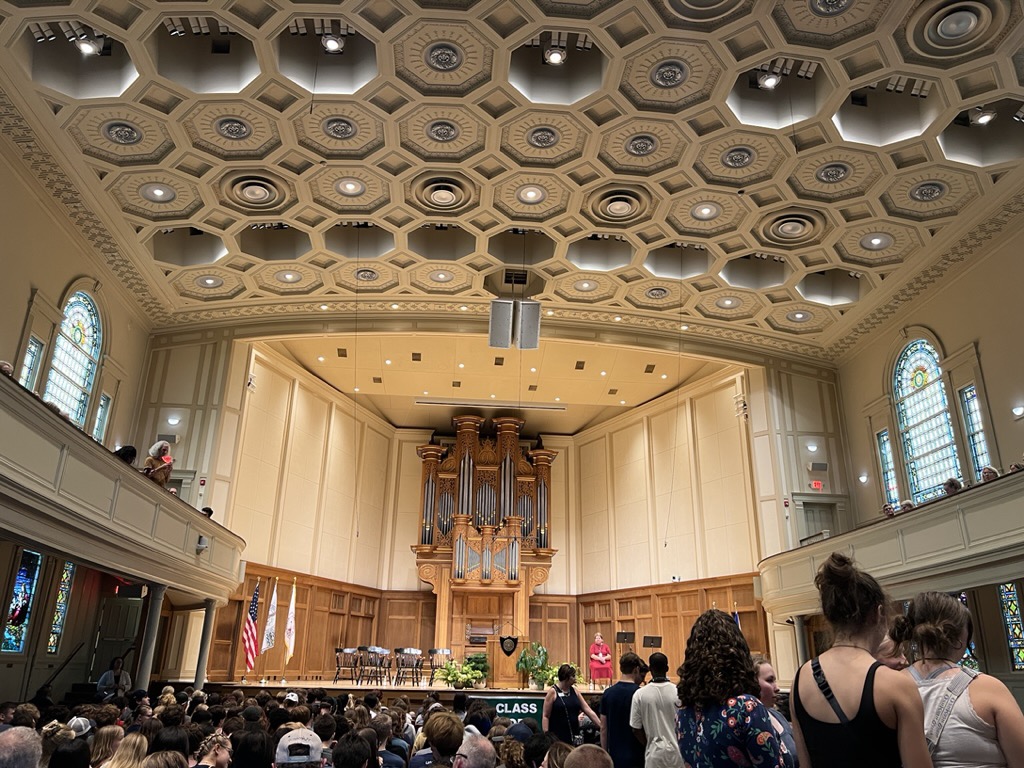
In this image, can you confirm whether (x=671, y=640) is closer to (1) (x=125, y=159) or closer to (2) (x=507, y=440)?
(2) (x=507, y=440)

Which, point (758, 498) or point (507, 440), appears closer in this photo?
point (758, 498)

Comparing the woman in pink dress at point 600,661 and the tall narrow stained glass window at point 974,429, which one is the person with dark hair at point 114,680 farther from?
the tall narrow stained glass window at point 974,429

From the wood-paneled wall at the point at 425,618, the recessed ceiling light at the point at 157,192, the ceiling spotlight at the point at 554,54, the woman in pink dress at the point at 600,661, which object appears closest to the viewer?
the ceiling spotlight at the point at 554,54

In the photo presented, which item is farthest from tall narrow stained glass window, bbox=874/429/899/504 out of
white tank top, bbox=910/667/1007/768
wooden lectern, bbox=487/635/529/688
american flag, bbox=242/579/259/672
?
white tank top, bbox=910/667/1007/768

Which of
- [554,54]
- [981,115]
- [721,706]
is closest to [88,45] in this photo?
[554,54]

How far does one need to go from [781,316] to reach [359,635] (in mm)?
13470

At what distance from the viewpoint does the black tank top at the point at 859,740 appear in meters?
1.96

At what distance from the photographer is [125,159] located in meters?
11.9

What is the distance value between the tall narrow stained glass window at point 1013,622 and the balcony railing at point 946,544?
151 cm

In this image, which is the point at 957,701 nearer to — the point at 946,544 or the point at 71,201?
the point at 946,544

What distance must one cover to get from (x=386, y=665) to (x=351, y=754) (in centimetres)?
1658

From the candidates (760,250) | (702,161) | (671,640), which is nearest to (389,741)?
(702,161)

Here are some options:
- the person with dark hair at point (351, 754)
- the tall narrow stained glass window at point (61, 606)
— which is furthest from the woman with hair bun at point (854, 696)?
the tall narrow stained glass window at point (61, 606)

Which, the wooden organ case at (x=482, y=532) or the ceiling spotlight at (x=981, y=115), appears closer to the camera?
the ceiling spotlight at (x=981, y=115)
